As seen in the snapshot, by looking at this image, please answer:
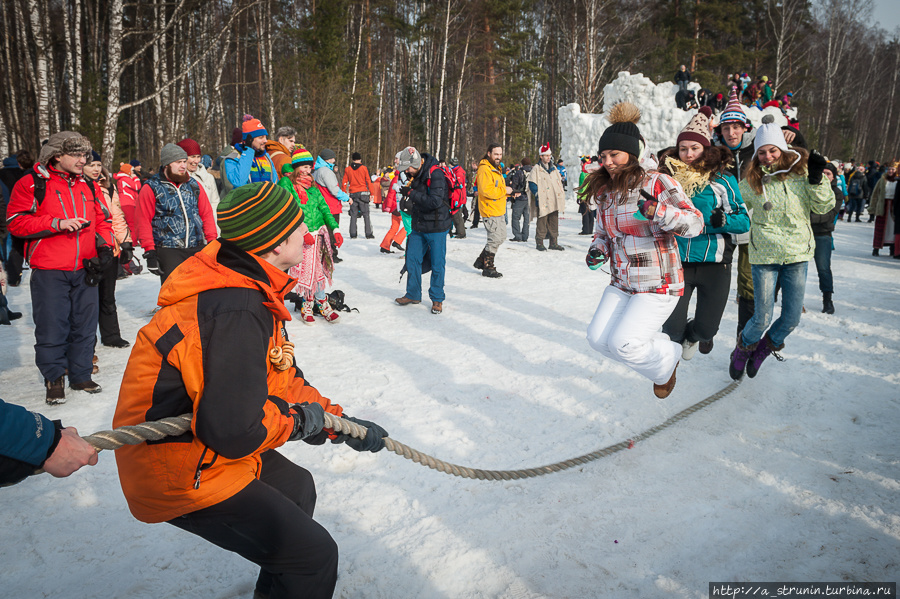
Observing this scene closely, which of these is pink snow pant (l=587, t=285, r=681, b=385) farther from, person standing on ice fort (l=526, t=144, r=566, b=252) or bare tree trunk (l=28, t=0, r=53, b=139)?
bare tree trunk (l=28, t=0, r=53, b=139)

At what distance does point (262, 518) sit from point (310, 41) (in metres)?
26.1

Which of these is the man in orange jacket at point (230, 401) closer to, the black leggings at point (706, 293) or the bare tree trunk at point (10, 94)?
the black leggings at point (706, 293)

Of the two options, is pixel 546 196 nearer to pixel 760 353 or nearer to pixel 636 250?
pixel 760 353

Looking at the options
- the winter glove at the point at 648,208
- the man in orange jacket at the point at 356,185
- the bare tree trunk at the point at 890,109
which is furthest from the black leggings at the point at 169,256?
the bare tree trunk at the point at 890,109

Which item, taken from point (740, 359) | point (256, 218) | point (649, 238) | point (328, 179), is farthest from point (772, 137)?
point (328, 179)

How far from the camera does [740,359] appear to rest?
4469 mm

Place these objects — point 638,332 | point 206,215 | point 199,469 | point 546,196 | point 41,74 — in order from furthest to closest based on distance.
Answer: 1. point 546,196
2. point 41,74
3. point 206,215
4. point 638,332
5. point 199,469

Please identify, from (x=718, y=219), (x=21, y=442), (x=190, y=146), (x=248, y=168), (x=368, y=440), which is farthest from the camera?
(x=190, y=146)

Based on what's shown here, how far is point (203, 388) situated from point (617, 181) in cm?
280

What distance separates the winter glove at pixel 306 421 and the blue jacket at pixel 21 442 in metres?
0.67

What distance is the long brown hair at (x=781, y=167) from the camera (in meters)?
4.16

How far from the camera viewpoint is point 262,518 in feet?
5.66

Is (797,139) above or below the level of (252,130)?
below

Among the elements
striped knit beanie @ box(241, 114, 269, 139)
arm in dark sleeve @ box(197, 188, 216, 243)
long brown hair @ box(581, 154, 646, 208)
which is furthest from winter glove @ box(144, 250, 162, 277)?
long brown hair @ box(581, 154, 646, 208)
